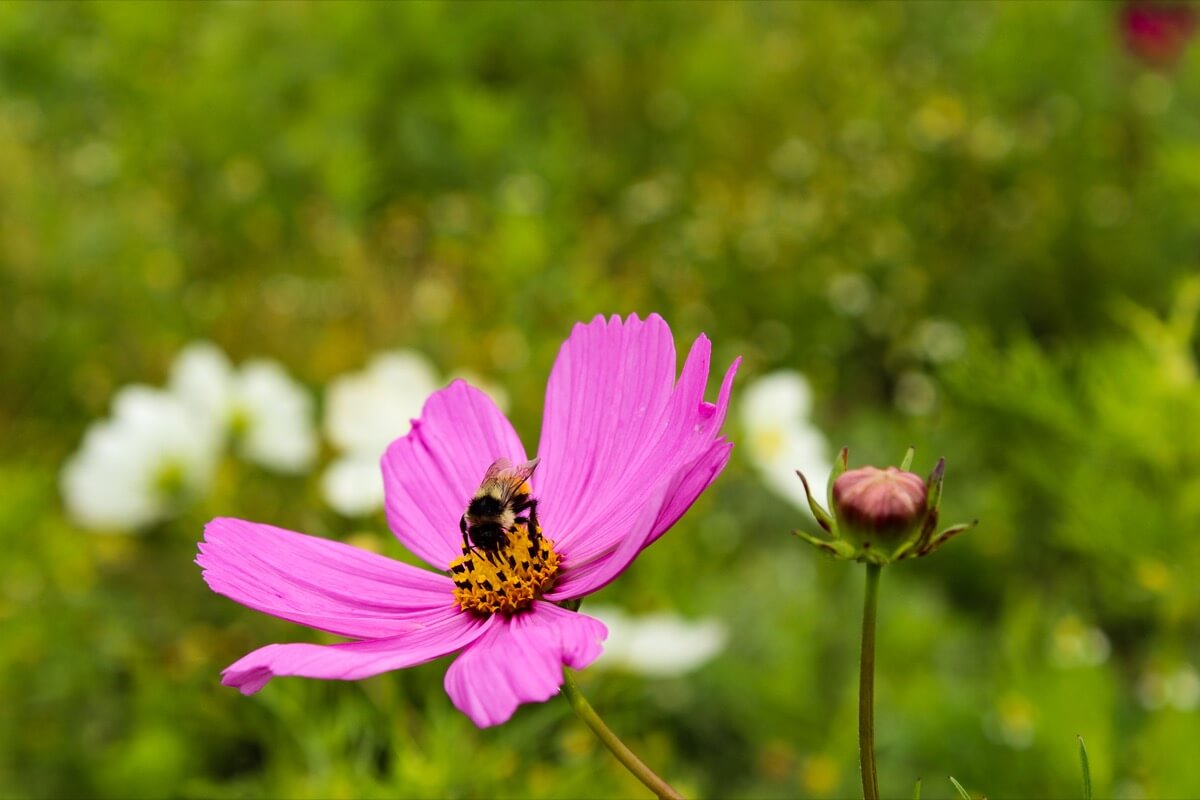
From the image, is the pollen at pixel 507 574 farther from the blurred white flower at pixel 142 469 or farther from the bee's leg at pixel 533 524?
the blurred white flower at pixel 142 469

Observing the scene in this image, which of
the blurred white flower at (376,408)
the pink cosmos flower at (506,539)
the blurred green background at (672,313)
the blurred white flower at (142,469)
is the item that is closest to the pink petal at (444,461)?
the pink cosmos flower at (506,539)

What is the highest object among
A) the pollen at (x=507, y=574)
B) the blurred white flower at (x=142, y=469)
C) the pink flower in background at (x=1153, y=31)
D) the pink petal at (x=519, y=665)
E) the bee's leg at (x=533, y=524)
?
the pink flower in background at (x=1153, y=31)

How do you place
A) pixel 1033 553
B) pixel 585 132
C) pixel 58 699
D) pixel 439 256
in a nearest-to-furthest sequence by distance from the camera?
pixel 58 699
pixel 1033 553
pixel 439 256
pixel 585 132

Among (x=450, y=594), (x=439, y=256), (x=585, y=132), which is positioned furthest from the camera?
(x=585, y=132)

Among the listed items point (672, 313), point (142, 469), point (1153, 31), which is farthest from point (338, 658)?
point (1153, 31)

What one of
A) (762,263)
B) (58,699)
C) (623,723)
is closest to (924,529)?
(623,723)

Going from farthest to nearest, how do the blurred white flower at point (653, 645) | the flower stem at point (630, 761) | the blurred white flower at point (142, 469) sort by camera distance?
the blurred white flower at point (142, 469) → the blurred white flower at point (653, 645) → the flower stem at point (630, 761)

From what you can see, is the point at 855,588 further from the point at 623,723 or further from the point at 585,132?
the point at 585,132
